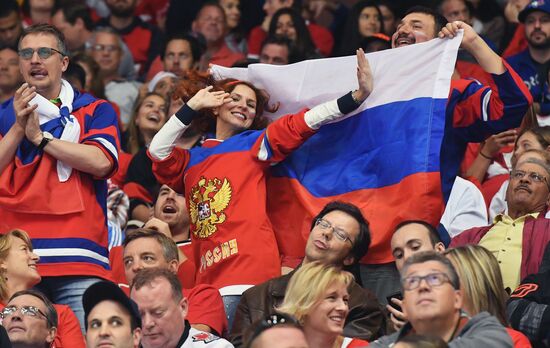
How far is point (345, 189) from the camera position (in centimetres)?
902

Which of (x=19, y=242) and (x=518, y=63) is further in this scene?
(x=518, y=63)

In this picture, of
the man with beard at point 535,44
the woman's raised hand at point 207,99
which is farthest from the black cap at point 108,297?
the man with beard at point 535,44

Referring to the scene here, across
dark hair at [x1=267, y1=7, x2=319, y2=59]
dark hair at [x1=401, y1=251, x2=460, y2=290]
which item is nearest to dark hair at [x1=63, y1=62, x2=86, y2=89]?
dark hair at [x1=267, y1=7, x2=319, y2=59]

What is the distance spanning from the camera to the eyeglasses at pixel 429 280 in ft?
21.6

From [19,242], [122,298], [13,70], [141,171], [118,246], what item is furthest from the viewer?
[13,70]

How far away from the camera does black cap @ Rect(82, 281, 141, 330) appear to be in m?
7.46

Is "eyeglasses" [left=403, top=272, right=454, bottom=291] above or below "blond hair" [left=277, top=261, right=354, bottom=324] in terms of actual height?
below

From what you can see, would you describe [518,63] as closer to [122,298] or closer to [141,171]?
[141,171]

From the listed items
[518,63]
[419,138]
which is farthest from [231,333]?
[518,63]

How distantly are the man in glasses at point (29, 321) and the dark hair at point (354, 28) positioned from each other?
19.0 ft

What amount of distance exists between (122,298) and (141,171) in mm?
3894

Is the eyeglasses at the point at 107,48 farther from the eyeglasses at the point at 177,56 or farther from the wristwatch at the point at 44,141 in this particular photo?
the wristwatch at the point at 44,141

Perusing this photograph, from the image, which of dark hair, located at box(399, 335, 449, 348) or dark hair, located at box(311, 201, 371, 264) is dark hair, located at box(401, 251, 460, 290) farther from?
dark hair, located at box(311, 201, 371, 264)

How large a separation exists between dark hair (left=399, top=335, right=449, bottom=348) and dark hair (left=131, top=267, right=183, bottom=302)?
188 cm
